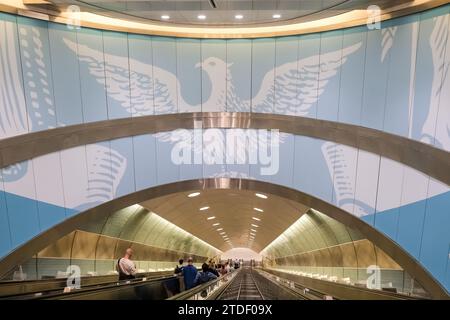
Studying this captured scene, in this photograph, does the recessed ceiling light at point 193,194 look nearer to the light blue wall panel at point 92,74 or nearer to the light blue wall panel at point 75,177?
the light blue wall panel at point 75,177

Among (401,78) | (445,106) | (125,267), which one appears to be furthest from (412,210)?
(125,267)

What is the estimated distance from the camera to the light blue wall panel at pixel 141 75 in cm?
1380

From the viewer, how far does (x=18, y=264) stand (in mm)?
11641

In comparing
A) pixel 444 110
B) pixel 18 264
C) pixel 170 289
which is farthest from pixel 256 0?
pixel 18 264

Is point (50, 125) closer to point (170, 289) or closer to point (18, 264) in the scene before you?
point (18, 264)

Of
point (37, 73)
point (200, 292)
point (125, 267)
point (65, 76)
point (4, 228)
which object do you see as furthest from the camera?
point (65, 76)

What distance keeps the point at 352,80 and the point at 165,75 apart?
580 cm

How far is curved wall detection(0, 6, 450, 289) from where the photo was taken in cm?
1070

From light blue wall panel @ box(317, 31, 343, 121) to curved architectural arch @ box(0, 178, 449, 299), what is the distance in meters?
2.72

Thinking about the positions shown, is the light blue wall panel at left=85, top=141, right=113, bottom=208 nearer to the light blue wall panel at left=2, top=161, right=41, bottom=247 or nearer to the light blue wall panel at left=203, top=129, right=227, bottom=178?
the light blue wall panel at left=2, top=161, right=41, bottom=247

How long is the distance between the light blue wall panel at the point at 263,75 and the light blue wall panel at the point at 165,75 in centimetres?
256

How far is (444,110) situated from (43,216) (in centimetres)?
1060

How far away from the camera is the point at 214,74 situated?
46.8 ft

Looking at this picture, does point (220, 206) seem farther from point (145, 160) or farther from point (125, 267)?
point (125, 267)
